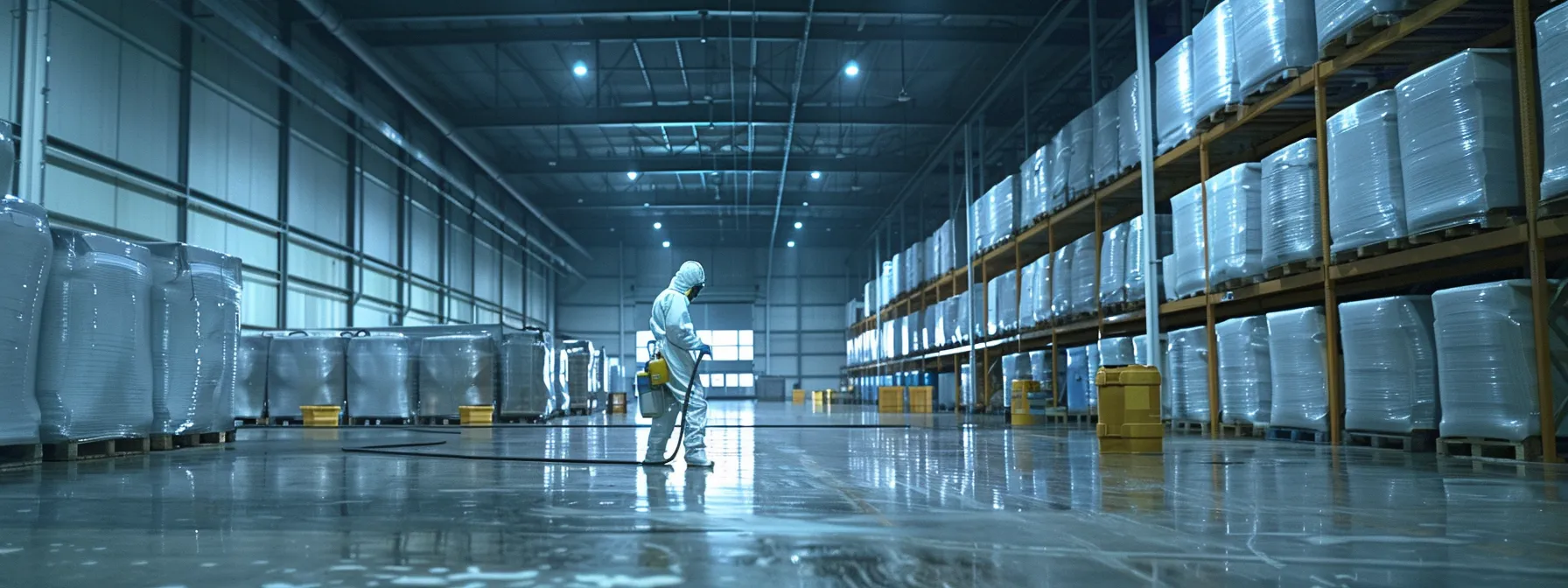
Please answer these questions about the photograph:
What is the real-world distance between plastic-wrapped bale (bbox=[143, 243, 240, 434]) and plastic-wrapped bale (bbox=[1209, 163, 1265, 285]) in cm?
856

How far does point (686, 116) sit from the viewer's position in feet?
68.4

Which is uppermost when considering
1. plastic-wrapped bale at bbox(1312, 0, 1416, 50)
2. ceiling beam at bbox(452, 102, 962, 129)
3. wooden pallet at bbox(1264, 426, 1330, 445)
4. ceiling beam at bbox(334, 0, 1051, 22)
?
ceiling beam at bbox(334, 0, 1051, 22)

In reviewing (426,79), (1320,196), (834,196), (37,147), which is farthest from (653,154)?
(1320,196)

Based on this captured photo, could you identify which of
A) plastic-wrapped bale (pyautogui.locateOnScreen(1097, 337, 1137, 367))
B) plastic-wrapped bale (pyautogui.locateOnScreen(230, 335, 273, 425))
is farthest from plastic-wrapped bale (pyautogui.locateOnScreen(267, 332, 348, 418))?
plastic-wrapped bale (pyautogui.locateOnScreen(1097, 337, 1137, 367))

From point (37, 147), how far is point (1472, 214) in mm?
12998

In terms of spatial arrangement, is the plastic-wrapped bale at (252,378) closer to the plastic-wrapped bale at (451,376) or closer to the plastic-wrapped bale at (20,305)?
the plastic-wrapped bale at (451,376)

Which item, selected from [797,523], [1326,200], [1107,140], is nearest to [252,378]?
[1107,140]

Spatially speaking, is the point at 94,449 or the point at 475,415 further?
the point at 475,415

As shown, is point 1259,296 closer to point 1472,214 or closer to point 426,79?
point 1472,214

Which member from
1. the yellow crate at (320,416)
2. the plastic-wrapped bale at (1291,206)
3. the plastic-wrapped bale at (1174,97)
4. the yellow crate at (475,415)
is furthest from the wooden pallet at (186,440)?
the plastic-wrapped bale at (1174,97)

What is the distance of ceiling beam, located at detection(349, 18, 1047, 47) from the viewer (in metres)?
17.3

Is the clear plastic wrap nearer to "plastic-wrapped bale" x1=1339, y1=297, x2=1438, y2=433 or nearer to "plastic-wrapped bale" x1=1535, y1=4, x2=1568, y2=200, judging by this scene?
"plastic-wrapped bale" x1=1339, y1=297, x2=1438, y2=433

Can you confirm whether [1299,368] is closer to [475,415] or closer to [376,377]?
[475,415]

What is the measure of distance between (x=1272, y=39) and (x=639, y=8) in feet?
31.6
